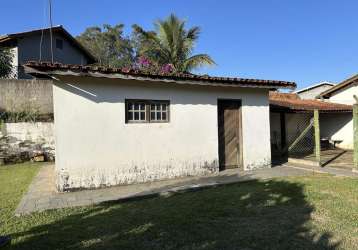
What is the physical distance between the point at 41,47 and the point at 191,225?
66.5 ft

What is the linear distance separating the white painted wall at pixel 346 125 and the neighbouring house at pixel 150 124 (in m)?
8.57

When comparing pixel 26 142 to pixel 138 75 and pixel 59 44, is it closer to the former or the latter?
pixel 138 75

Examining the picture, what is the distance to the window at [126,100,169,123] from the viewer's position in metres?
8.25

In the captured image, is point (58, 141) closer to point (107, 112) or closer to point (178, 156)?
point (107, 112)

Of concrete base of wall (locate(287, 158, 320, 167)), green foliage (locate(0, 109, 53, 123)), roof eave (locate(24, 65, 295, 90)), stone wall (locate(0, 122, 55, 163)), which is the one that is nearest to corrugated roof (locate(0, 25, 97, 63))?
green foliage (locate(0, 109, 53, 123))

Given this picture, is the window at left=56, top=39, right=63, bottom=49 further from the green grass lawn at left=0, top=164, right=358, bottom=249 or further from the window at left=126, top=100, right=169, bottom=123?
the green grass lawn at left=0, top=164, right=358, bottom=249

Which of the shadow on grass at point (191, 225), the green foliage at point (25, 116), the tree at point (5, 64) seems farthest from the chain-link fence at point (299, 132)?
the tree at point (5, 64)

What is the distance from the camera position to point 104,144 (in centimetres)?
784

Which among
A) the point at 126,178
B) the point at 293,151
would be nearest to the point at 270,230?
the point at 126,178

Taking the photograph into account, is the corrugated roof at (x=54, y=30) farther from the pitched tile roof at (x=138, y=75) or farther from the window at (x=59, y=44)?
the pitched tile roof at (x=138, y=75)

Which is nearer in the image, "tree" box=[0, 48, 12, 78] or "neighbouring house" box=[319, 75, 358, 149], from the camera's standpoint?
"neighbouring house" box=[319, 75, 358, 149]

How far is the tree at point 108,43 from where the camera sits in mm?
44125

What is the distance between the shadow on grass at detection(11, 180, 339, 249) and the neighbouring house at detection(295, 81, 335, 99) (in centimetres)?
1957

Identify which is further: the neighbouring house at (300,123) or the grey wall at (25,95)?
the neighbouring house at (300,123)
